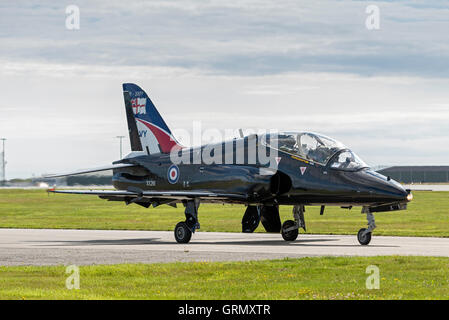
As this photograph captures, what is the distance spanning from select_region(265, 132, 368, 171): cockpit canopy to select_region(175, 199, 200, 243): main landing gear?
3.55 metres

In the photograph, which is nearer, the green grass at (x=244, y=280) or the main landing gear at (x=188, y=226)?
the green grass at (x=244, y=280)

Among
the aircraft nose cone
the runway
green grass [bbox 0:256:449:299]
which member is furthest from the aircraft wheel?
green grass [bbox 0:256:449:299]

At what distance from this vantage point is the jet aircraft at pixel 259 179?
24734mm

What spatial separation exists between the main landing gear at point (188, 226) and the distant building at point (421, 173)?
428 feet

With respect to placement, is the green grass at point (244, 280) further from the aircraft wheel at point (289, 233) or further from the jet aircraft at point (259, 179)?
the aircraft wheel at point (289, 233)

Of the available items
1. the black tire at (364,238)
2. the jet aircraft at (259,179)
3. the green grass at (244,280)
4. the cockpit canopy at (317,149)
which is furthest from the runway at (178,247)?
the cockpit canopy at (317,149)

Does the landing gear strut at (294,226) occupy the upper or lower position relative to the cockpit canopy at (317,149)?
lower

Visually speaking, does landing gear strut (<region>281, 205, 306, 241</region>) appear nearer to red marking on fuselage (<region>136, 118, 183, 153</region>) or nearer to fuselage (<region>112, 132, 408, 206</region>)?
fuselage (<region>112, 132, 408, 206</region>)

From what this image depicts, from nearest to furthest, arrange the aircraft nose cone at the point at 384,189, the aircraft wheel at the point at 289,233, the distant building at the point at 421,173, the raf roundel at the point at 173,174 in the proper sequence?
the aircraft nose cone at the point at 384,189 → the aircraft wheel at the point at 289,233 → the raf roundel at the point at 173,174 → the distant building at the point at 421,173

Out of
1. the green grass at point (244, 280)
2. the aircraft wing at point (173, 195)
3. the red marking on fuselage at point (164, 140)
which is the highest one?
the red marking on fuselage at point (164, 140)

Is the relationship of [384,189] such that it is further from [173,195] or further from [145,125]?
[145,125]

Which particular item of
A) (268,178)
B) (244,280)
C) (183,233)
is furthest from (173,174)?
(244,280)

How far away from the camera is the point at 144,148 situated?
33.4 metres

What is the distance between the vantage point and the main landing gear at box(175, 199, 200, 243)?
27.2 meters
